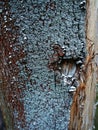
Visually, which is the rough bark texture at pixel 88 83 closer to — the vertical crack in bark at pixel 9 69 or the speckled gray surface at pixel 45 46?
the speckled gray surface at pixel 45 46

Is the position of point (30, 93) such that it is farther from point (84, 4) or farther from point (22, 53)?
point (84, 4)

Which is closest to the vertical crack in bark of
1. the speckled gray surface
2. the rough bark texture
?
the speckled gray surface

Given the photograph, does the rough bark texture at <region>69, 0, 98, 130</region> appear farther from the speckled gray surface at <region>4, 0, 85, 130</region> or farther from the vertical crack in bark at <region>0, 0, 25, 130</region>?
the vertical crack in bark at <region>0, 0, 25, 130</region>

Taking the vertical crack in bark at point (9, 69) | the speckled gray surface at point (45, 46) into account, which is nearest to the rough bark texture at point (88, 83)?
the speckled gray surface at point (45, 46)

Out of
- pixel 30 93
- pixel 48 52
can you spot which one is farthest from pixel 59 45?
pixel 30 93
